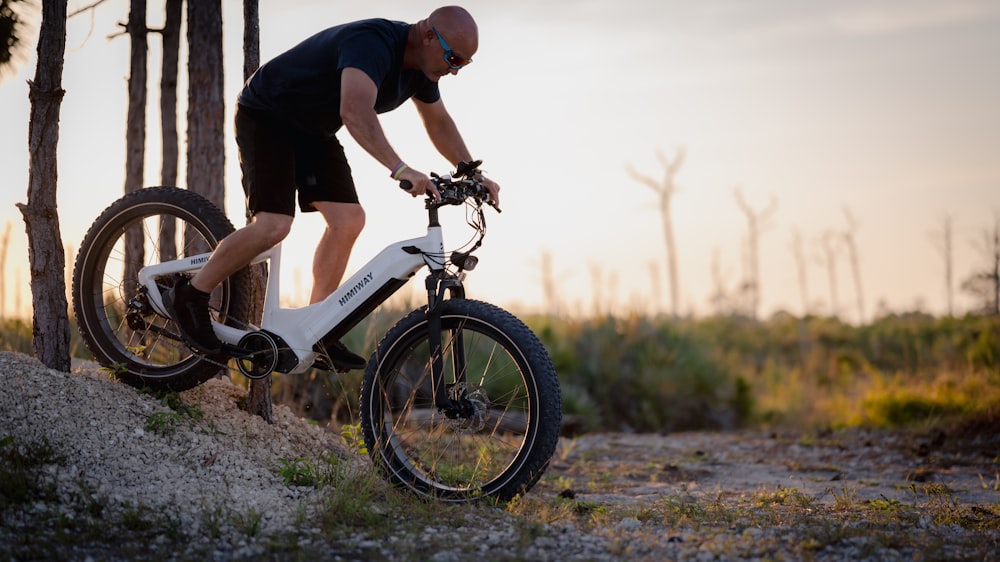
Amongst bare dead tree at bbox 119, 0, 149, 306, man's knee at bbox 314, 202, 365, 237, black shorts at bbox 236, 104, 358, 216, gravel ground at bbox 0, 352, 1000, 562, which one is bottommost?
gravel ground at bbox 0, 352, 1000, 562

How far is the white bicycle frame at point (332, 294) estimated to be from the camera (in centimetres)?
489

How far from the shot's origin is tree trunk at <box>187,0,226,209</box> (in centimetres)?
642

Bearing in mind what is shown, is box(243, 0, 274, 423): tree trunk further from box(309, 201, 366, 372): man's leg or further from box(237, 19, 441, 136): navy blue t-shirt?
box(237, 19, 441, 136): navy blue t-shirt

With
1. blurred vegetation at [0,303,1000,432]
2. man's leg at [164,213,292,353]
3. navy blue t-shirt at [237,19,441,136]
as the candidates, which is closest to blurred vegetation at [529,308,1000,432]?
blurred vegetation at [0,303,1000,432]

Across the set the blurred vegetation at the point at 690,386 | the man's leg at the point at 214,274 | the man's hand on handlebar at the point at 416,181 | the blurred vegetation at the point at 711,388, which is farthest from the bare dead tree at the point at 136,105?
the blurred vegetation at the point at 711,388

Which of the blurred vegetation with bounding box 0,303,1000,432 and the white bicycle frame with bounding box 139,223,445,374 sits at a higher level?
the white bicycle frame with bounding box 139,223,445,374

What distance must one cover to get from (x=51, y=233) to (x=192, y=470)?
1772mm

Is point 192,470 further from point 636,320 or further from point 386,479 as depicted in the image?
point 636,320

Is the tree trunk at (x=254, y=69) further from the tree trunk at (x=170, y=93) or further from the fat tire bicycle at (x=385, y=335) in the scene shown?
the tree trunk at (x=170, y=93)

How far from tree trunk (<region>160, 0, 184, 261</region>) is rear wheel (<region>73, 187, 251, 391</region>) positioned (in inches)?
58.9

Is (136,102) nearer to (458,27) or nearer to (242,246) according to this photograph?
(242,246)

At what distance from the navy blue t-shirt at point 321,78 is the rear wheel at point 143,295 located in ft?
2.65

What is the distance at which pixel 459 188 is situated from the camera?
4.76 m

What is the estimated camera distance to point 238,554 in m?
3.87
